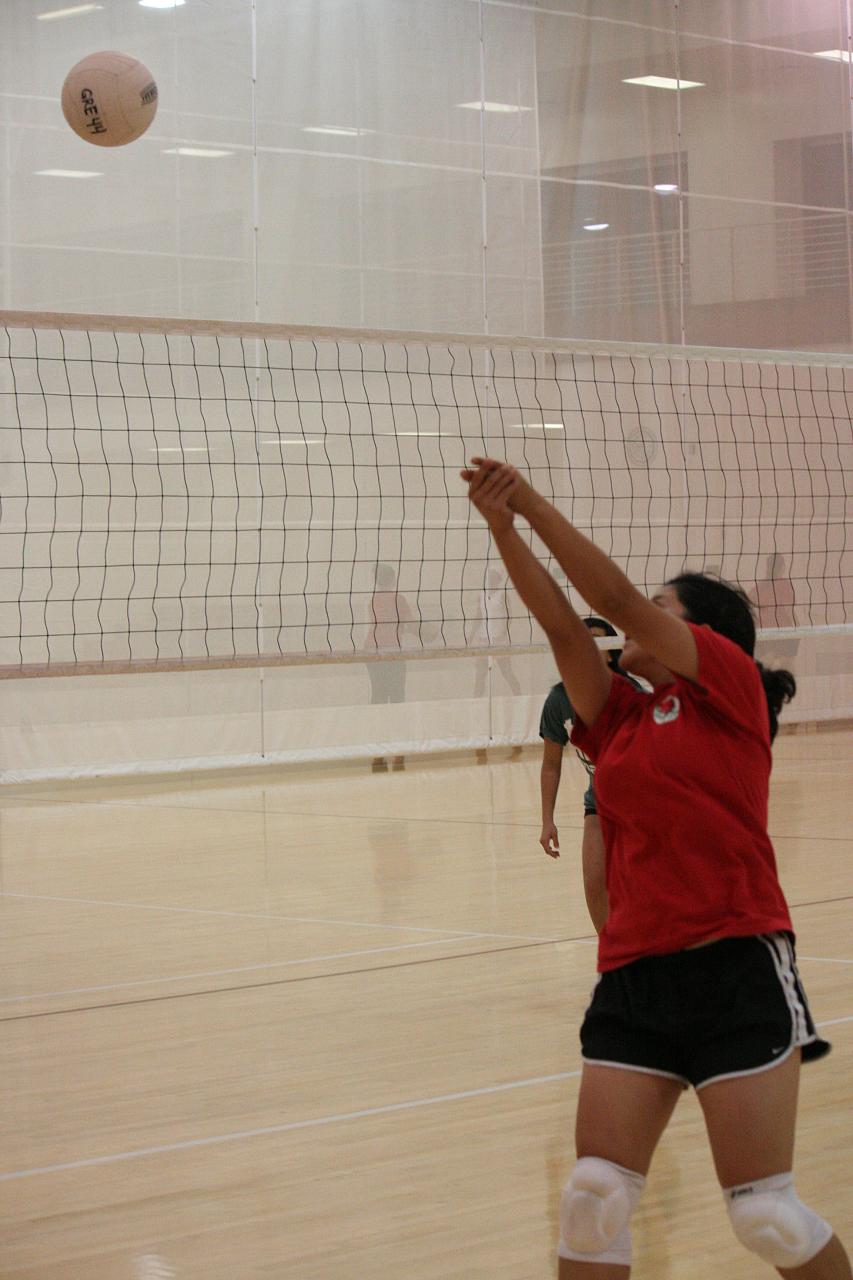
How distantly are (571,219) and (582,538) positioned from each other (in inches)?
598

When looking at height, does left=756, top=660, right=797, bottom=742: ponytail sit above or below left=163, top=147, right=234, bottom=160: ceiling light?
below

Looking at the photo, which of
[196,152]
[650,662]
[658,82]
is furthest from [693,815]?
[658,82]

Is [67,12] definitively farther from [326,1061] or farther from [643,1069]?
[643,1069]

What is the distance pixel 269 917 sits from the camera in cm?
812

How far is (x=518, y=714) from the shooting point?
56.0 feet

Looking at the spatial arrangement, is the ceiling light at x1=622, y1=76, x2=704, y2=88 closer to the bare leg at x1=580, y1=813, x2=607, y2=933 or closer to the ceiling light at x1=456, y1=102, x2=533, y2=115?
the ceiling light at x1=456, y1=102, x2=533, y2=115

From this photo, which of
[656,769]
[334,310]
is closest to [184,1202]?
[656,769]

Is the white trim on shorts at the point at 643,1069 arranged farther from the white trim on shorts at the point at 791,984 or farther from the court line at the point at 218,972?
the court line at the point at 218,972

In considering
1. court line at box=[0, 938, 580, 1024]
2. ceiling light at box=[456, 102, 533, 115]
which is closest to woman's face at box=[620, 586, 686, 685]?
court line at box=[0, 938, 580, 1024]

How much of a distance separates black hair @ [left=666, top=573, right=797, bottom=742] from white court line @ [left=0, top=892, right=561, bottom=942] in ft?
15.0

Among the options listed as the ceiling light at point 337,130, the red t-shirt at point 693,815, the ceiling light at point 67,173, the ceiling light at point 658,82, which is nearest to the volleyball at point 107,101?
the red t-shirt at point 693,815

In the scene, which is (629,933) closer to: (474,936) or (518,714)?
(474,936)

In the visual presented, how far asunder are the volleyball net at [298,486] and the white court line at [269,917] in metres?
4.58

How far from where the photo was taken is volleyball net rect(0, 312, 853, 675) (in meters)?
14.3
